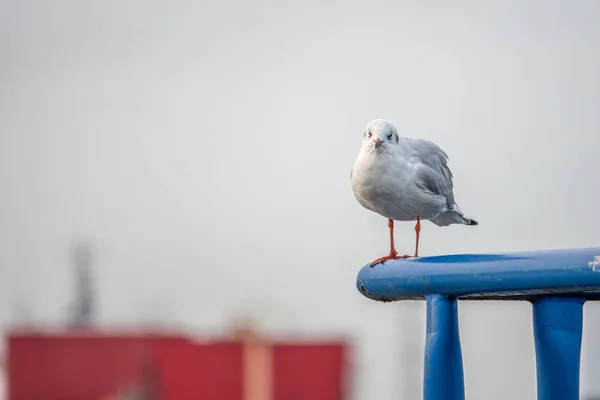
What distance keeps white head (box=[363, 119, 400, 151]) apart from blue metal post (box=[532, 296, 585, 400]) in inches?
71.2

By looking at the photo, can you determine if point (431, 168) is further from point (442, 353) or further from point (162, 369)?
point (162, 369)

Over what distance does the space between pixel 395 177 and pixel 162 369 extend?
34.7 m

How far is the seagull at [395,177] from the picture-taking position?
5.56 meters

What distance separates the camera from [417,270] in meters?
4.07

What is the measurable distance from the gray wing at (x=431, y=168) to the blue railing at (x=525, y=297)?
1773 mm

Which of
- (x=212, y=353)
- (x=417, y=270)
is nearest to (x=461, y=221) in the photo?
(x=417, y=270)

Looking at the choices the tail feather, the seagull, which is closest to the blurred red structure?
the tail feather

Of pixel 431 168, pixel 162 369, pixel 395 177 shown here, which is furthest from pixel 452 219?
pixel 162 369

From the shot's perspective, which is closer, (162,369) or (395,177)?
(395,177)

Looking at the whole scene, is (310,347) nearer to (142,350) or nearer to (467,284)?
(142,350)

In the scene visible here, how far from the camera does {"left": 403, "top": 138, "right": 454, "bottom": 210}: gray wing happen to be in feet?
19.1

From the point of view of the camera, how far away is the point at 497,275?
151 inches

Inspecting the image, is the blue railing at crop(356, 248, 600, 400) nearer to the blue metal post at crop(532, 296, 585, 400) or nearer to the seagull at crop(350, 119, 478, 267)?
the blue metal post at crop(532, 296, 585, 400)

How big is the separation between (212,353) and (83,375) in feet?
12.4
